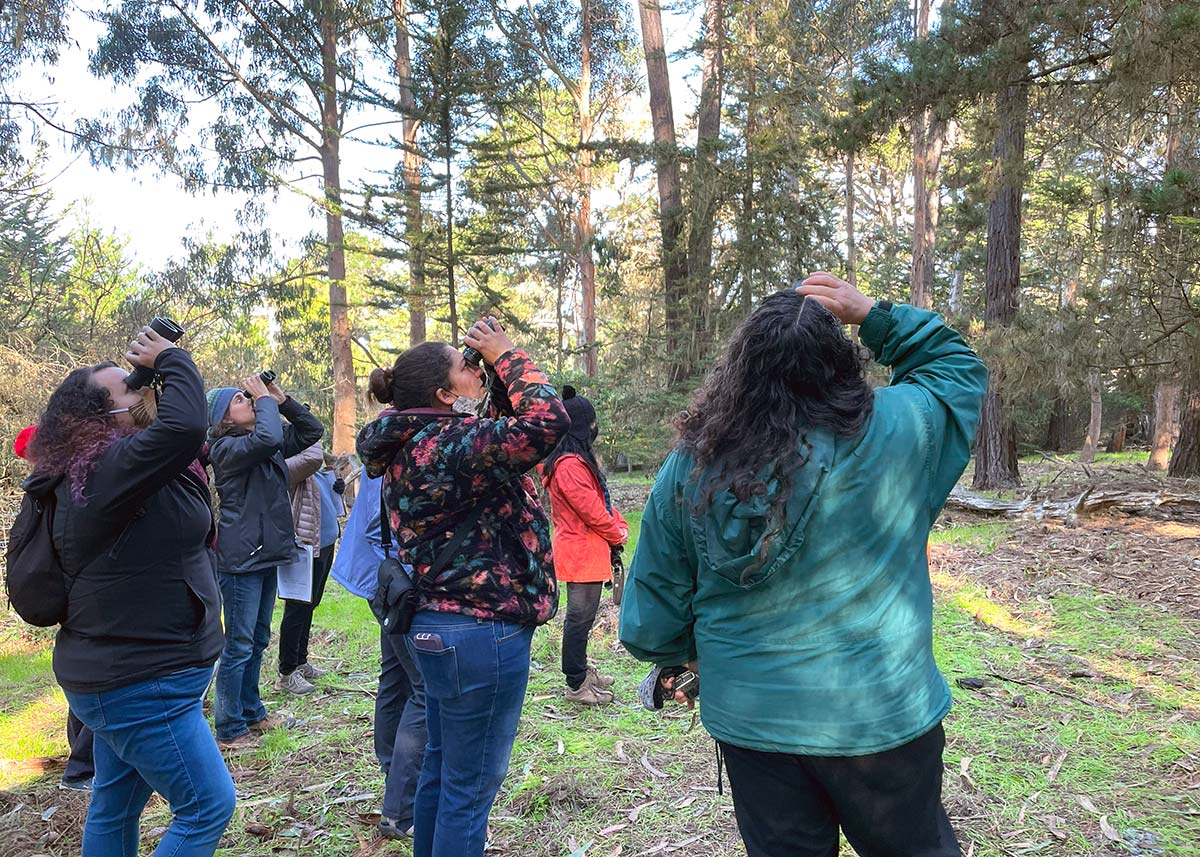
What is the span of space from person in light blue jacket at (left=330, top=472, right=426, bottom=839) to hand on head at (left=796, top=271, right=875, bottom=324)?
6.76 feet

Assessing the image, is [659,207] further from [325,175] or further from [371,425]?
[371,425]

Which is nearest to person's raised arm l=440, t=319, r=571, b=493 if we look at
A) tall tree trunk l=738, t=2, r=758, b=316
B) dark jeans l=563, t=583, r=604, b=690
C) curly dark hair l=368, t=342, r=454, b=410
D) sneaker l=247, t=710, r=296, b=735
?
curly dark hair l=368, t=342, r=454, b=410

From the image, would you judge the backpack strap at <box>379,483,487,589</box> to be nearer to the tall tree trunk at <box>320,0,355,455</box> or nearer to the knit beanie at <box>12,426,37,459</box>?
the knit beanie at <box>12,426,37,459</box>

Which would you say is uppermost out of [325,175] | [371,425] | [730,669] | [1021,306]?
[325,175]

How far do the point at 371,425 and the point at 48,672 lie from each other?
203 inches

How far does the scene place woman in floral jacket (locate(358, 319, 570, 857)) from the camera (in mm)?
2219

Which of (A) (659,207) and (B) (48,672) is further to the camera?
(A) (659,207)

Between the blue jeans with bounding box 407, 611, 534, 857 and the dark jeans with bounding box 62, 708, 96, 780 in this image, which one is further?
the dark jeans with bounding box 62, 708, 96, 780

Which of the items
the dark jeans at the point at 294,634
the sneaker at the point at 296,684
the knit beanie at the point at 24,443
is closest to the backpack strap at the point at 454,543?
the knit beanie at the point at 24,443

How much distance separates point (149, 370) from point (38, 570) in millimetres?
689

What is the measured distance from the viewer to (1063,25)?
6512 millimetres

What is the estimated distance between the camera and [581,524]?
4.62 metres

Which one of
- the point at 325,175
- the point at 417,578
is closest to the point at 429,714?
the point at 417,578

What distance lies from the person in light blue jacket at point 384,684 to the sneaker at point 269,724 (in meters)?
1.16
